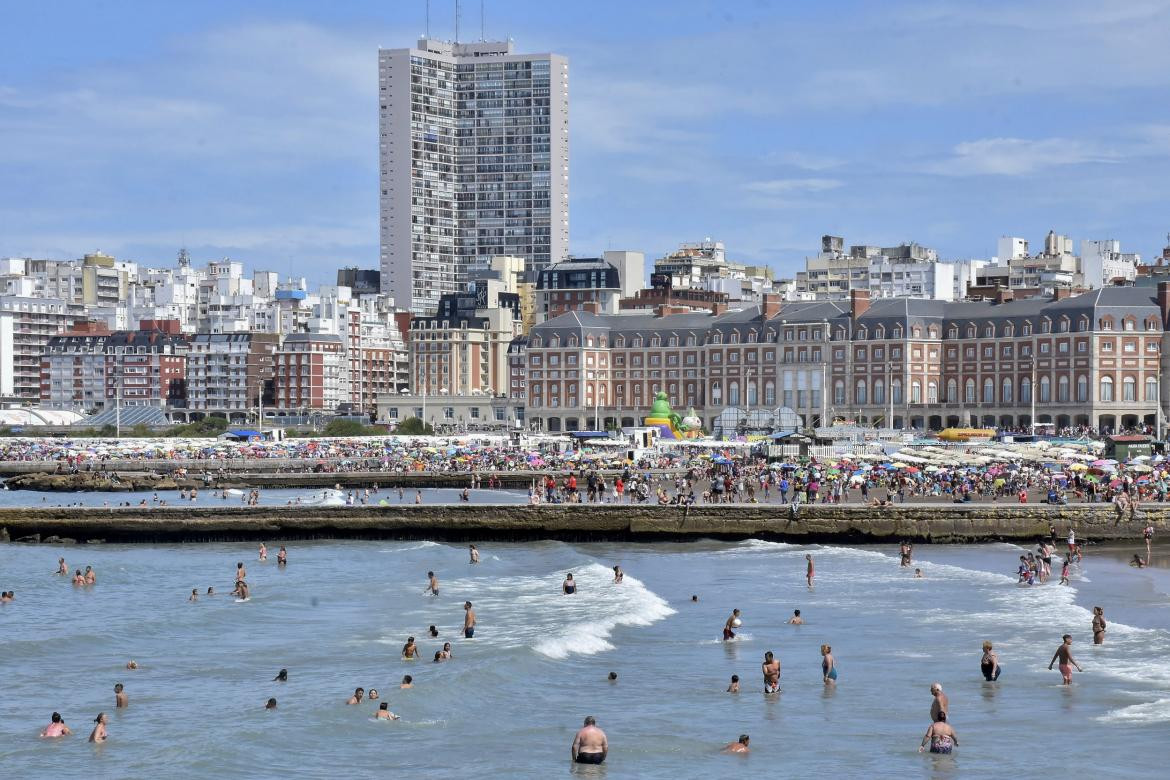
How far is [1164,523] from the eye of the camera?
53.2 metres

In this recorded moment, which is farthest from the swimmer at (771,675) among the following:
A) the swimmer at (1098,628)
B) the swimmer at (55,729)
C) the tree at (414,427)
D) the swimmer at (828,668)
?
the tree at (414,427)

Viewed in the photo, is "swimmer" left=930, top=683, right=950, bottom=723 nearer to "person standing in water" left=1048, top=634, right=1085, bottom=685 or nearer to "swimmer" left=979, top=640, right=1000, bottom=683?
"swimmer" left=979, top=640, right=1000, bottom=683

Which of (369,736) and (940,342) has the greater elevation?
(940,342)

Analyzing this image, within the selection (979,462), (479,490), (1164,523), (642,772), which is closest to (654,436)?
(479,490)

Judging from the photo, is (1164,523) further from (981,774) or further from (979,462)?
(981,774)

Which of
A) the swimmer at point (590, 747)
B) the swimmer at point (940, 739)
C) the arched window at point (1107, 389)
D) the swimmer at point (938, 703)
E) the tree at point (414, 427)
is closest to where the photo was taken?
the swimmer at point (590, 747)

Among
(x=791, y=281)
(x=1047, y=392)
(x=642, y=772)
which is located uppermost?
(x=791, y=281)

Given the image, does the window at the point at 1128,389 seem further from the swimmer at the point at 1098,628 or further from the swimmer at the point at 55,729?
the swimmer at the point at 55,729

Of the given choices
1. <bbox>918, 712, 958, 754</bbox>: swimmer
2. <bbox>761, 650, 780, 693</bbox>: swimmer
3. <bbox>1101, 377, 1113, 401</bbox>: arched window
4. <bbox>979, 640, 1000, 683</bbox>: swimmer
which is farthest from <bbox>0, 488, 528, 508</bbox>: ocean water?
<bbox>1101, 377, 1113, 401</bbox>: arched window

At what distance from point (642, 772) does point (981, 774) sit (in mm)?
5082

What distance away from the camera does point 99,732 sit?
92.3 ft

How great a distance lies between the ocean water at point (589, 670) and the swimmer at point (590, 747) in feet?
0.85

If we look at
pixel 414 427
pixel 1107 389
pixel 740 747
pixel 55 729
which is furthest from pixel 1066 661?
pixel 414 427

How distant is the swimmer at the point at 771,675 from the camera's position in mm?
30547
